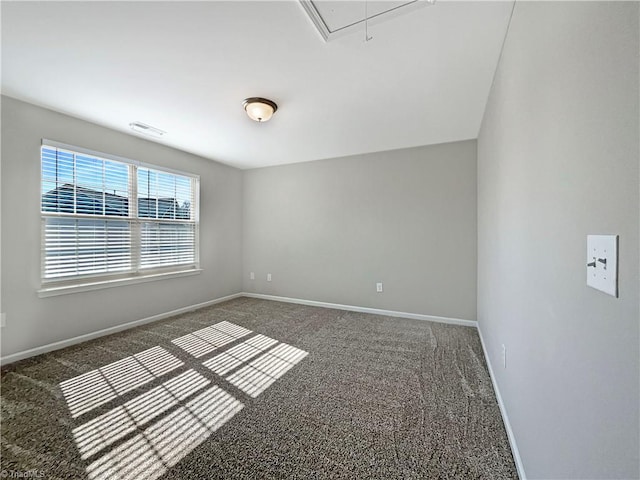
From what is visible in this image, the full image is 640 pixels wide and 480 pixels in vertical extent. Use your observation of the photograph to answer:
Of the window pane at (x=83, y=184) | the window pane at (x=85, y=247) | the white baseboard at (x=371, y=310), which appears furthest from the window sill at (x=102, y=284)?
the white baseboard at (x=371, y=310)

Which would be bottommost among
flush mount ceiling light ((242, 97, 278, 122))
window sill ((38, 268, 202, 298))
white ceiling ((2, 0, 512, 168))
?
window sill ((38, 268, 202, 298))

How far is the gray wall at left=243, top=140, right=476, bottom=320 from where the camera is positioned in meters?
3.52

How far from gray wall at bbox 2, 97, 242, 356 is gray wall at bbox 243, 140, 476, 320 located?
4.70 ft

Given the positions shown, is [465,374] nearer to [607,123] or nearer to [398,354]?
[398,354]

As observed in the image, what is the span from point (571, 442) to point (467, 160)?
11.0ft

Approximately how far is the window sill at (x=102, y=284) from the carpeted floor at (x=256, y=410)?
1.98 ft

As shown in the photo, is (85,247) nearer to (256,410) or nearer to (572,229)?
(256,410)

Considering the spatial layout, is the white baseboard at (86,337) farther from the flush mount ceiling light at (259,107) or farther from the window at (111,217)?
the flush mount ceiling light at (259,107)

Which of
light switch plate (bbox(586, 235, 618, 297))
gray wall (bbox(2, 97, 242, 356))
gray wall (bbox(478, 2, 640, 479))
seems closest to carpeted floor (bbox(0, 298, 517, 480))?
gray wall (bbox(2, 97, 242, 356))

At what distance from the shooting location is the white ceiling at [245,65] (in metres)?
1.56

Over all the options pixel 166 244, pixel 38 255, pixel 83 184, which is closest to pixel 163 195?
pixel 166 244

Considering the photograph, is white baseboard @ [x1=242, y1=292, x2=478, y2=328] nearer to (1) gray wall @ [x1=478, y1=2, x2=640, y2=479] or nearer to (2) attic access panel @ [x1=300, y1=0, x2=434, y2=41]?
(1) gray wall @ [x1=478, y1=2, x2=640, y2=479]

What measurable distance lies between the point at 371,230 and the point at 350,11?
9.40ft

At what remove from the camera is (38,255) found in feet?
8.70
